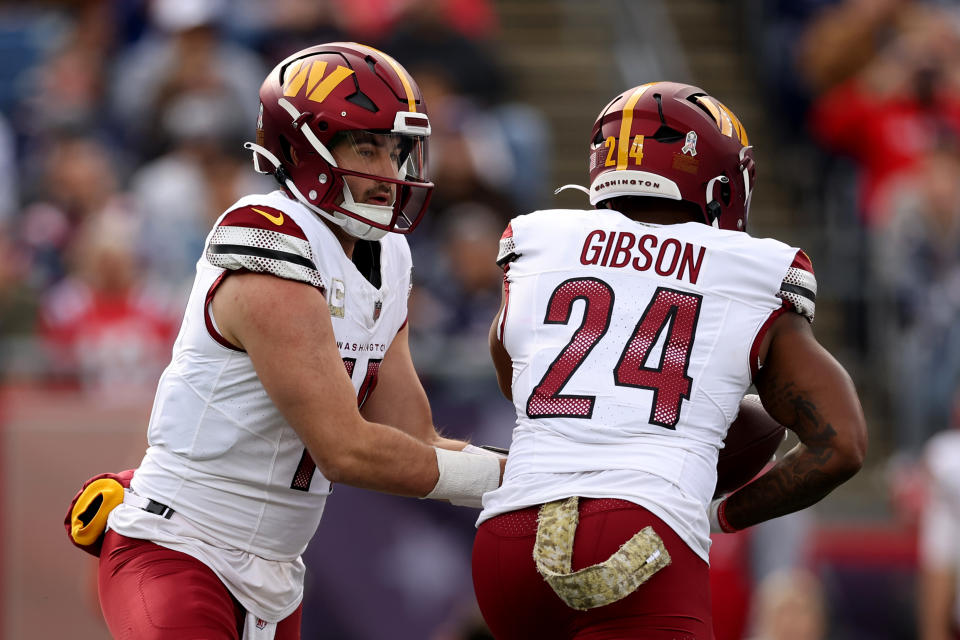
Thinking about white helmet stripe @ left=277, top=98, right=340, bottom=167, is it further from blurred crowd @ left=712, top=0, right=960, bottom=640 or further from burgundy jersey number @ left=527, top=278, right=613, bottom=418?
blurred crowd @ left=712, top=0, right=960, bottom=640

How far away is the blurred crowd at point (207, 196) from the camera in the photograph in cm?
764

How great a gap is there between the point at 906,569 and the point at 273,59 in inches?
210

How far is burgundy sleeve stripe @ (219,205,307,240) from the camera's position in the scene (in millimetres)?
3764

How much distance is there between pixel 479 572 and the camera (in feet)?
12.1

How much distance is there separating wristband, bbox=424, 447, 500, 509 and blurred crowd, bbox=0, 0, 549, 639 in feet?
8.42

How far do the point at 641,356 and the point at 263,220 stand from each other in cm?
102

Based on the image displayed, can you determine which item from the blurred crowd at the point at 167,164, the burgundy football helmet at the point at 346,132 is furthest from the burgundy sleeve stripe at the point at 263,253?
the blurred crowd at the point at 167,164

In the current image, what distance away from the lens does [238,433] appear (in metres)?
3.86

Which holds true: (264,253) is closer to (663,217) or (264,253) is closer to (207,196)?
(663,217)

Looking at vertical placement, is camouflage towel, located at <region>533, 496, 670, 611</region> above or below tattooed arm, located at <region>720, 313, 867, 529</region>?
below

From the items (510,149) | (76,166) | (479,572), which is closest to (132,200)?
(76,166)

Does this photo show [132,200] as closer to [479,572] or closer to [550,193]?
[550,193]

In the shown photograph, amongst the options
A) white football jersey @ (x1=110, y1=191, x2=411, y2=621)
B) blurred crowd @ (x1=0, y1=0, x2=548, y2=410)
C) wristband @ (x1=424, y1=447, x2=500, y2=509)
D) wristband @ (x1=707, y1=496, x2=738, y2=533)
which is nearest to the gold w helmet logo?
white football jersey @ (x1=110, y1=191, x2=411, y2=621)

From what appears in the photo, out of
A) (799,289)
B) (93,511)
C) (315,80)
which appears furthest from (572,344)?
(93,511)
